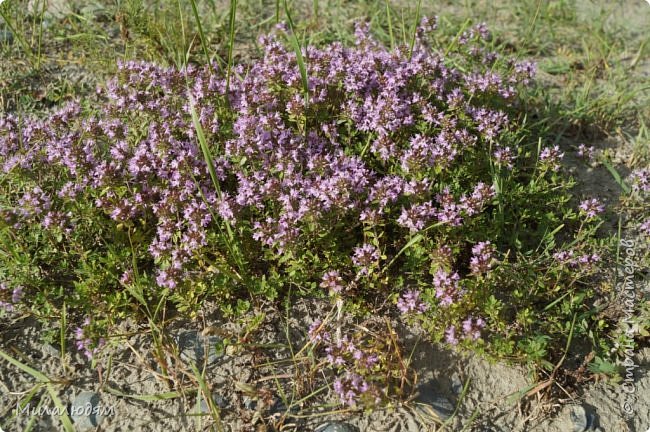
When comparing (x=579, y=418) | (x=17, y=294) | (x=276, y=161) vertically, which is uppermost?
(x=276, y=161)

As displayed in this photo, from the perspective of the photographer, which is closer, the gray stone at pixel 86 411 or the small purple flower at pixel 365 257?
the gray stone at pixel 86 411

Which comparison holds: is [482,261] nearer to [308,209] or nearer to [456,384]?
[456,384]

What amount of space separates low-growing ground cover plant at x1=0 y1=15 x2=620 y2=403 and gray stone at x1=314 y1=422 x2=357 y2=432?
0.25 metres

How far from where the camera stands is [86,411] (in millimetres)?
3545

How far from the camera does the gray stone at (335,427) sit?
3473mm

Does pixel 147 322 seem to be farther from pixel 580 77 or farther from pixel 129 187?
pixel 580 77

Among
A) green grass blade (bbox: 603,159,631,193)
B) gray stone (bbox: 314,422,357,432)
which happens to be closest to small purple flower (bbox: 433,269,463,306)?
gray stone (bbox: 314,422,357,432)

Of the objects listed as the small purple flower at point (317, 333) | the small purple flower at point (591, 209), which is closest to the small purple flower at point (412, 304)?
the small purple flower at point (317, 333)

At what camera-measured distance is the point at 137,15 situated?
5754mm

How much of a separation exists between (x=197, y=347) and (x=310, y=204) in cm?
128

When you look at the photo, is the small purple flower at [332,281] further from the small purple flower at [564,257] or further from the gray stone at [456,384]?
the small purple flower at [564,257]

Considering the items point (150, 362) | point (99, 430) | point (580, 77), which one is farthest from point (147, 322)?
point (580, 77)

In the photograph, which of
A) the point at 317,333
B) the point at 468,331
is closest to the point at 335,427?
the point at 317,333

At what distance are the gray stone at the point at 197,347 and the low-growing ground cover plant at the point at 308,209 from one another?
0.85ft
